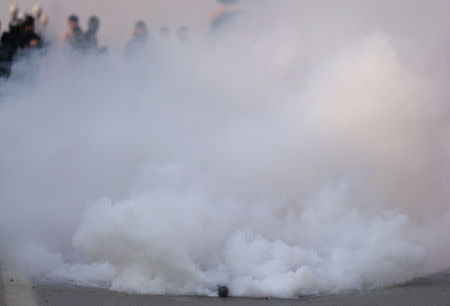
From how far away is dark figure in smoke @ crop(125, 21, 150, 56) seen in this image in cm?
751

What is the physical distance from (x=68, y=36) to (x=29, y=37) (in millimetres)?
457

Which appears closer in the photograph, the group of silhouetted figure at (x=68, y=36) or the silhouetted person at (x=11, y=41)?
the group of silhouetted figure at (x=68, y=36)

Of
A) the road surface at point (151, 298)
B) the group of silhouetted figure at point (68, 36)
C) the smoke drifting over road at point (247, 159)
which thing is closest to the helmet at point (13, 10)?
the group of silhouetted figure at point (68, 36)

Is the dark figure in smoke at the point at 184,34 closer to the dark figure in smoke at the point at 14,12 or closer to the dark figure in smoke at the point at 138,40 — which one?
the dark figure in smoke at the point at 138,40

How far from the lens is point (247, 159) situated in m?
6.45

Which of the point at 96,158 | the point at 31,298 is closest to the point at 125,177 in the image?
the point at 96,158

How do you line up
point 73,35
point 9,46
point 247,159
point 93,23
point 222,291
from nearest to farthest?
point 222,291 < point 247,159 < point 93,23 < point 73,35 < point 9,46

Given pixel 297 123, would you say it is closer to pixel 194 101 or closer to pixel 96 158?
pixel 194 101

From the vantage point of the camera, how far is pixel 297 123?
6.53m

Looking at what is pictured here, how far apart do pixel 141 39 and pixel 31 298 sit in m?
3.59

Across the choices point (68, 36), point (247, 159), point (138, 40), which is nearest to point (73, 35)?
point (68, 36)

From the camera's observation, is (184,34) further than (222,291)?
Yes

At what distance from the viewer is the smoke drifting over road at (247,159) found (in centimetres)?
544

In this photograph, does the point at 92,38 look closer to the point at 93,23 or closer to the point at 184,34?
the point at 93,23
